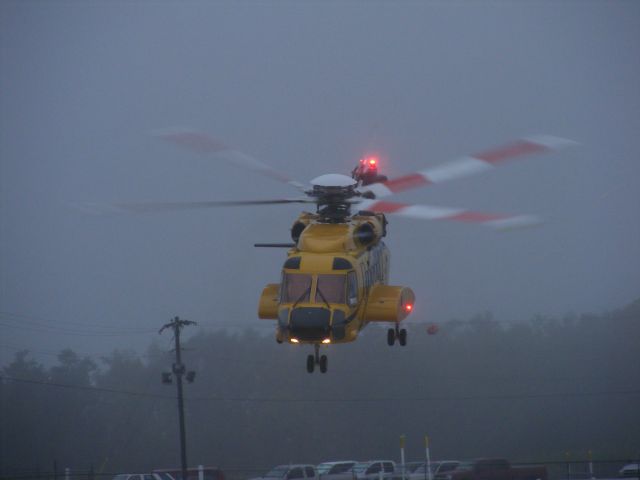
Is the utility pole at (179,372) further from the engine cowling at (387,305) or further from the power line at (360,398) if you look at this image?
the engine cowling at (387,305)

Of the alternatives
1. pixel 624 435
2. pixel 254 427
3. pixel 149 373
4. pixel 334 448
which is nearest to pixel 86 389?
pixel 149 373

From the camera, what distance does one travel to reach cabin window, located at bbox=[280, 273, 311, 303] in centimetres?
2272

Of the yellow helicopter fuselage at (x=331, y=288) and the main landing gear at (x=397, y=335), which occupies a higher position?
the yellow helicopter fuselage at (x=331, y=288)

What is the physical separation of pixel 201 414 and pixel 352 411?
11.2 meters

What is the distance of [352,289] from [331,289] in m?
0.53

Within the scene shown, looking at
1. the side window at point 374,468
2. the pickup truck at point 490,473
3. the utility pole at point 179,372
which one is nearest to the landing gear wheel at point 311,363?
the pickup truck at point 490,473

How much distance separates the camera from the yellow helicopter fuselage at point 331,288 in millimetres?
22219

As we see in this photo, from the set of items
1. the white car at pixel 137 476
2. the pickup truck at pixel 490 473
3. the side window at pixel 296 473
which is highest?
the white car at pixel 137 476

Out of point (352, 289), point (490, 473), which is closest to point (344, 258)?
point (352, 289)

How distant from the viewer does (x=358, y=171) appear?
26922mm

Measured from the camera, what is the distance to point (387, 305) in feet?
79.5

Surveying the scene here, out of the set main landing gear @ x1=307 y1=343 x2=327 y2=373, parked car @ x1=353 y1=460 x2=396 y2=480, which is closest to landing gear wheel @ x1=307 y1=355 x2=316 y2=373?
main landing gear @ x1=307 y1=343 x2=327 y2=373

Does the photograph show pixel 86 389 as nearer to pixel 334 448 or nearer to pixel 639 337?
pixel 334 448

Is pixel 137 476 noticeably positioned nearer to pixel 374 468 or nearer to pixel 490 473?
pixel 374 468
